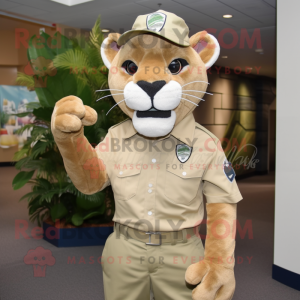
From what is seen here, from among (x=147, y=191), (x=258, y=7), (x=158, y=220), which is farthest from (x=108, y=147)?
(x=258, y=7)

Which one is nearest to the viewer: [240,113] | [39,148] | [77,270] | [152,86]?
[152,86]

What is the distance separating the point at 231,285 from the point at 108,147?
69 centimetres

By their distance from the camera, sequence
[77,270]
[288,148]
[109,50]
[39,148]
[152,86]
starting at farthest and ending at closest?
[39,148] < [77,270] < [288,148] < [109,50] < [152,86]

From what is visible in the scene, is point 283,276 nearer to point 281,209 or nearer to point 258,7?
point 281,209

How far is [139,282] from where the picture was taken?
1394 millimetres

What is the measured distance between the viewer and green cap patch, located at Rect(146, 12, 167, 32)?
1284 mm

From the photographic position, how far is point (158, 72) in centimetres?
127

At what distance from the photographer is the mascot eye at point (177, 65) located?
4.36 feet

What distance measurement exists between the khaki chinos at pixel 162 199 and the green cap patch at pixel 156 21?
36cm

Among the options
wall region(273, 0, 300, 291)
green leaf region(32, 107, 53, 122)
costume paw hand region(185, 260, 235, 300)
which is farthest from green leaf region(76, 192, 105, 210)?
costume paw hand region(185, 260, 235, 300)

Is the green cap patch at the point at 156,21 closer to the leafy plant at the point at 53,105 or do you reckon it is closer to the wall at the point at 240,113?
the leafy plant at the point at 53,105

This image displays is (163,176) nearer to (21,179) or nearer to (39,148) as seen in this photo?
(39,148)

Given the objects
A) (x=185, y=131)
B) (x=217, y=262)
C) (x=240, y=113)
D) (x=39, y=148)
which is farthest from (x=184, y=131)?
(x=240, y=113)

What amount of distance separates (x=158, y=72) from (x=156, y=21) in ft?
0.64
